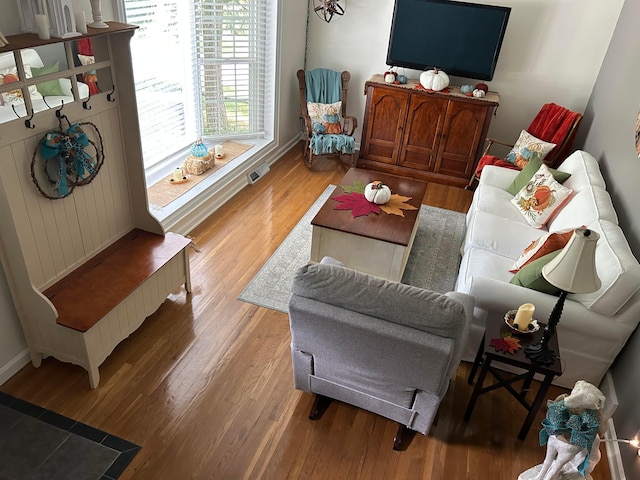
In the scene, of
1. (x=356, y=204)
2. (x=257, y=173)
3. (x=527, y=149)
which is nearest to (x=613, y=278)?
(x=356, y=204)

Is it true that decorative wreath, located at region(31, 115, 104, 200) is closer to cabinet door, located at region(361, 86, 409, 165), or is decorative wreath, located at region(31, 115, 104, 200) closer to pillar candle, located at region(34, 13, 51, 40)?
pillar candle, located at region(34, 13, 51, 40)

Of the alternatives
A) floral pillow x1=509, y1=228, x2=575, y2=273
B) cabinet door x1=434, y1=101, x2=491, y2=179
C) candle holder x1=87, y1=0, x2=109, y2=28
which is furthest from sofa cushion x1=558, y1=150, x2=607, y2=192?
candle holder x1=87, y1=0, x2=109, y2=28

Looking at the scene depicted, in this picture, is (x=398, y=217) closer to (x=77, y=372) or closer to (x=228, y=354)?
(x=228, y=354)

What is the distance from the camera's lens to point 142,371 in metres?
2.86

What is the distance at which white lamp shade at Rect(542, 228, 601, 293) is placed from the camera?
210 centimetres

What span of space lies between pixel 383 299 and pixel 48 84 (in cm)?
202

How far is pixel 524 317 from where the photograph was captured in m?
2.53

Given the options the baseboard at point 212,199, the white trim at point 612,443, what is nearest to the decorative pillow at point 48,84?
the baseboard at point 212,199

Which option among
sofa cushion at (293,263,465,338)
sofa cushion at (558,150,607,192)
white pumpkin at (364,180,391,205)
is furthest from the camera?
white pumpkin at (364,180,391,205)

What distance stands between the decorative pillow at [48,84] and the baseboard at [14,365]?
146 cm

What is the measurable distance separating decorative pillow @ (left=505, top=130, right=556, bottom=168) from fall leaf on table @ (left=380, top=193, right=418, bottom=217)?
150 cm

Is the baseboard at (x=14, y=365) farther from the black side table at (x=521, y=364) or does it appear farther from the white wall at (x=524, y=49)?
the white wall at (x=524, y=49)

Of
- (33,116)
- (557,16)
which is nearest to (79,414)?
(33,116)

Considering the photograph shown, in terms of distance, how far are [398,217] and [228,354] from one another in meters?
1.64
